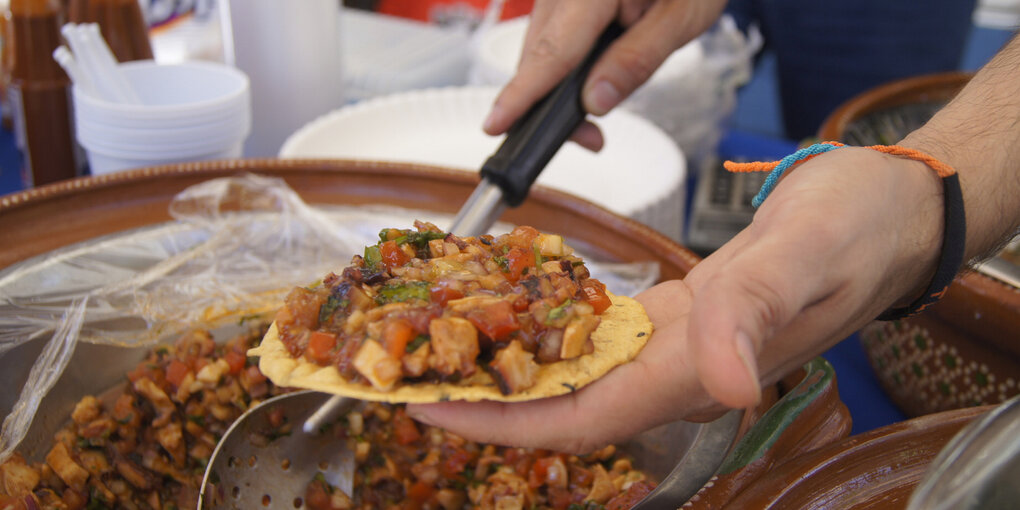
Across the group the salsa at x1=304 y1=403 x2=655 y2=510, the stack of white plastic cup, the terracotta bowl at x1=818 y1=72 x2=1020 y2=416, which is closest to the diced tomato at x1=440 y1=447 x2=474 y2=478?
the salsa at x1=304 y1=403 x2=655 y2=510

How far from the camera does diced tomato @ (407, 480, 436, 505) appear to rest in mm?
1267

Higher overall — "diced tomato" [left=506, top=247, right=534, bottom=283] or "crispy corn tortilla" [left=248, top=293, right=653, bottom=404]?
"diced tomato" [left=506, top=247, right=534, bottom=283]

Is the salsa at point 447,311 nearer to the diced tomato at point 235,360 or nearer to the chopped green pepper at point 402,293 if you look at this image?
the chopped green pepper at point 402,293

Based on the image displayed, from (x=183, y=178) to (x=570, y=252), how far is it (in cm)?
91

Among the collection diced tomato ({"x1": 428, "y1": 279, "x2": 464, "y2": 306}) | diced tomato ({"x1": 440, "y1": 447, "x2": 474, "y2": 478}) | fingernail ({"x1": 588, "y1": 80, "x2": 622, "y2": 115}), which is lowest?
diced tomato ({"x1": 440, "y1": 447, "x2": 474, "y2": 478})

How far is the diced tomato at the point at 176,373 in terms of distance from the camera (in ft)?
4.17

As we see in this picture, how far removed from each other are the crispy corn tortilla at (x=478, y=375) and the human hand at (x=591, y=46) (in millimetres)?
609

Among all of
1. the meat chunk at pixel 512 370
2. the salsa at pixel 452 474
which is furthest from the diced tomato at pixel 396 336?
the salsa at pixel 452 474

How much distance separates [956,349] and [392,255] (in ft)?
3.23

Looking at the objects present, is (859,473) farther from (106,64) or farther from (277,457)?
(106,64)

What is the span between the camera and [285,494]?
1187 millimetres

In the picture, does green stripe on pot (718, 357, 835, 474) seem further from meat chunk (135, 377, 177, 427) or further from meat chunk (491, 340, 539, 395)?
meat chunk (135, 377, 177, 427)

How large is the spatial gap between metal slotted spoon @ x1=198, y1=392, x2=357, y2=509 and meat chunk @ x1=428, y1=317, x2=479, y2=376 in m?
0.39

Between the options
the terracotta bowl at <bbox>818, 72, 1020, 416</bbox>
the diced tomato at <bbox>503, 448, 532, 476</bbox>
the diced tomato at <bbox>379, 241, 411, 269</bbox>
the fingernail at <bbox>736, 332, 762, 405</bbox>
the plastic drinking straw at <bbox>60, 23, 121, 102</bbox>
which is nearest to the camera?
the fingernail at <bbox>736, 332, 762, 405</bbox>
